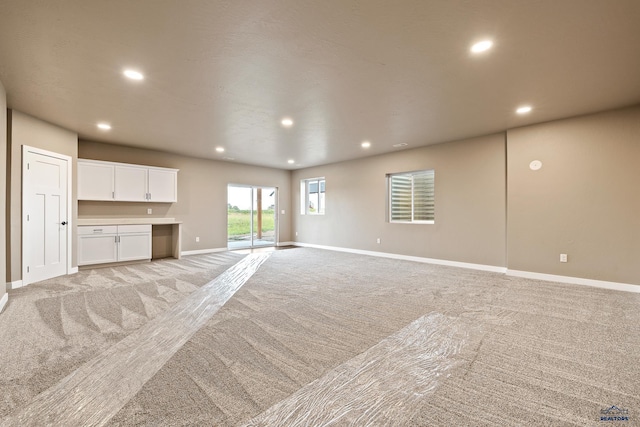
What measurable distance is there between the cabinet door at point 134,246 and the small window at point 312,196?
4.74 meters

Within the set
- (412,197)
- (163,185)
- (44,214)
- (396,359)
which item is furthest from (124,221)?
(412,197)

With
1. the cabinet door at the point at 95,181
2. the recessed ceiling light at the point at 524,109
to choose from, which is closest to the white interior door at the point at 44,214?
the cabinet door at the point at 95,181

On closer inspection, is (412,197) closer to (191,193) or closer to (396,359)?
(396,359)

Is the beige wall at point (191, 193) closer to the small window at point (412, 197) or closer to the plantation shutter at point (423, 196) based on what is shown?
the small window at point (412, 197)

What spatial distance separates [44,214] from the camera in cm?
473

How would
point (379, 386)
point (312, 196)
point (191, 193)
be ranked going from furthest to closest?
1. point (312, 196)
2. point (191, 193)
3. point (379, 386)

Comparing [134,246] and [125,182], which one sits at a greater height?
[125,182]

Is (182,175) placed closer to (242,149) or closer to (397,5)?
(242,149)

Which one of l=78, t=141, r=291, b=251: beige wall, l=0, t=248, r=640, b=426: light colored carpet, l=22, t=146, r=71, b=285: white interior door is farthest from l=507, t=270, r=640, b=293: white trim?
l=22, t=146, r=71, b=285: white interior door

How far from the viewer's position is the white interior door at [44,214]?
14.5 feet

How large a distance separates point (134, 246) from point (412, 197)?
649 cm

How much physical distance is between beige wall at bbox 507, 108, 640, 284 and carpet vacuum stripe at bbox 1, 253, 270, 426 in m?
5.25

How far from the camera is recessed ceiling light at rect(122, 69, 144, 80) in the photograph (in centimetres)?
312

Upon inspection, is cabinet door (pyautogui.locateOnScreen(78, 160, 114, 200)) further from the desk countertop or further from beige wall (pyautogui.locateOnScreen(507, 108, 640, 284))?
beige wall (pyautogui.locateOnScreen(507, 108, 640, 284))
